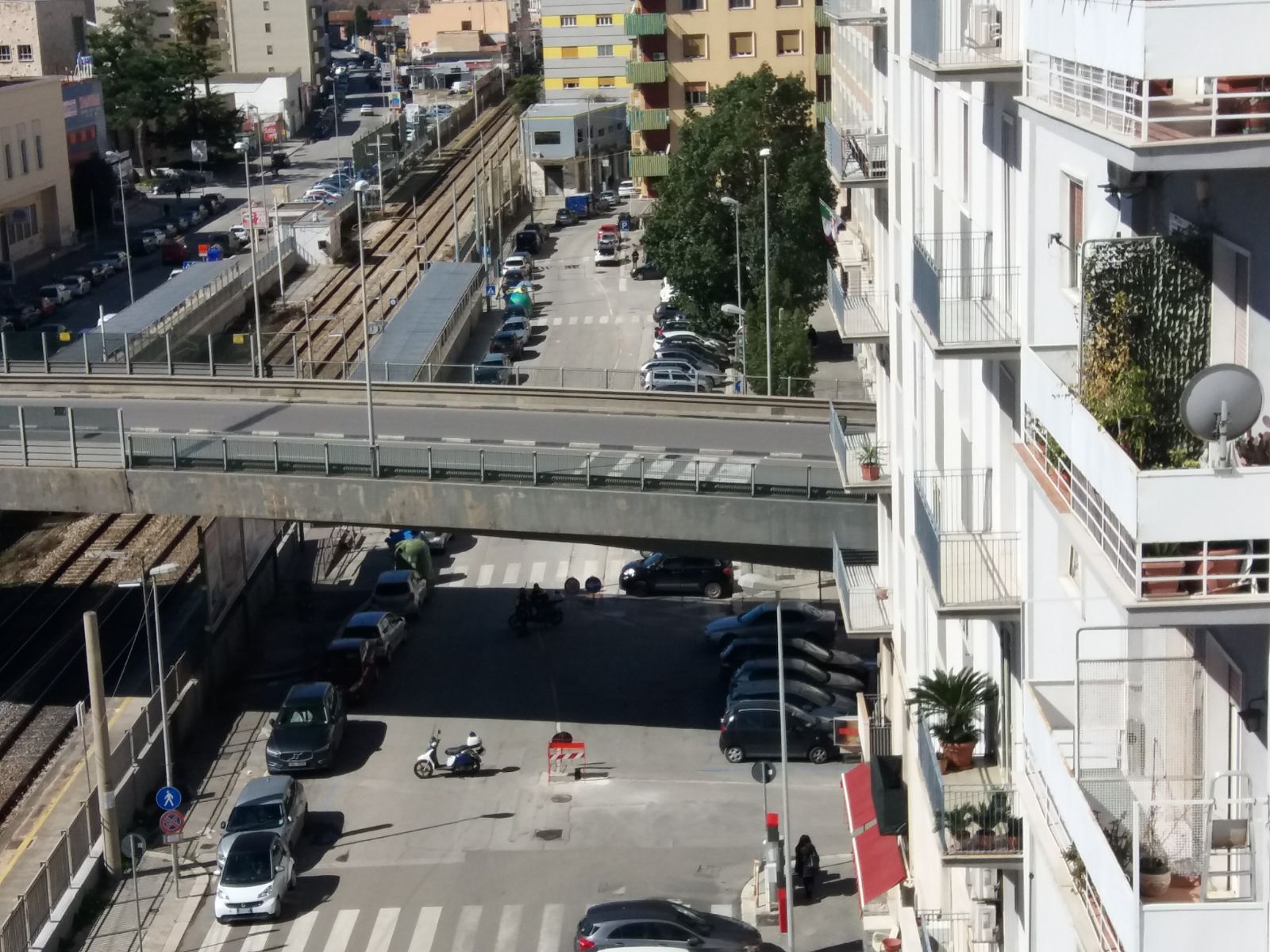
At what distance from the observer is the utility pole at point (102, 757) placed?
960 inches

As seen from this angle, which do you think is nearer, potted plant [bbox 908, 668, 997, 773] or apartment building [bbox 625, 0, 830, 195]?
potted plant [bbox 908, 668, 997, 773]

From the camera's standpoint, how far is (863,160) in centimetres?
2538

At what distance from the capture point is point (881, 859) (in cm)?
2027

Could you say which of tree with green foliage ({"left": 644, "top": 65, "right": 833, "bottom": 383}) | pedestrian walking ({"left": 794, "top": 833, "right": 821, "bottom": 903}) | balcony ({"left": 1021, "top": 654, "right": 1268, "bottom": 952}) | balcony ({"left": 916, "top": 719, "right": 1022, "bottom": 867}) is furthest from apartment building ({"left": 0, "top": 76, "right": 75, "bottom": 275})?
balcony ({"left": 1021, "top": 654, "right": 1268, "bottom": 952})

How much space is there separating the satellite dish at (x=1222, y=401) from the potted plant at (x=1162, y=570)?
1.65ft

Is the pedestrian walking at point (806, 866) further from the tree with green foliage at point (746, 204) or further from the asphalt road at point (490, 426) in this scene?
the tree with green foliage at point (746, 204)

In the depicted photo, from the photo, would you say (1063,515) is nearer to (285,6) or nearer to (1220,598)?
(1220,598)

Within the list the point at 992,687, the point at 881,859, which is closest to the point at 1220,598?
the point at 992,687

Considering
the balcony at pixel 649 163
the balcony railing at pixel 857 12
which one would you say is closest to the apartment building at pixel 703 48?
the balcony at pixel 649 163

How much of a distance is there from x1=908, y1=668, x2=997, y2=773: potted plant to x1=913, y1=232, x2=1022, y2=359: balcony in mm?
2543

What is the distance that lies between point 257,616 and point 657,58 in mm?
43843

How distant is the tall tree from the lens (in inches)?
3922

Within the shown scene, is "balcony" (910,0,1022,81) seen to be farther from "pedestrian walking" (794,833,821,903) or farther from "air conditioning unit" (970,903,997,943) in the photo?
"pedestrian walking" (794,833,821,903)

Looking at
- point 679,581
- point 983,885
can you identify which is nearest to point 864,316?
point 983,885
